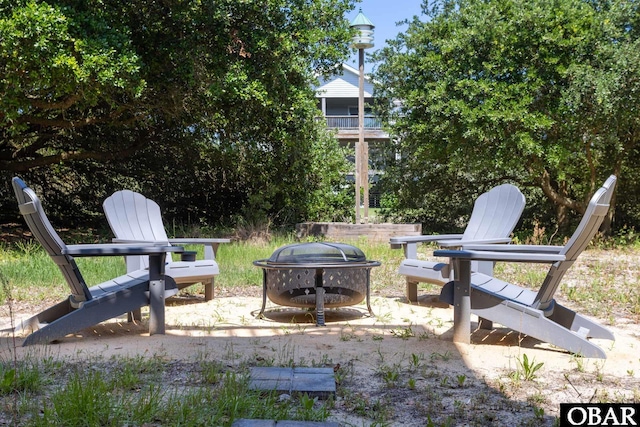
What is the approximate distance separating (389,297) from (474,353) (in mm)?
2259

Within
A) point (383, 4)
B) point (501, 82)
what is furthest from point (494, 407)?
point (383, 4)

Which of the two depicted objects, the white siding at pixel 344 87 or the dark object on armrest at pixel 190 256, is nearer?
the dark object on armrest at pixel 190 256

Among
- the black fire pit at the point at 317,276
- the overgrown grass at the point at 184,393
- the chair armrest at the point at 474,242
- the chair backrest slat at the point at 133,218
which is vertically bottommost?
the overgrown grass at the point at 184,393

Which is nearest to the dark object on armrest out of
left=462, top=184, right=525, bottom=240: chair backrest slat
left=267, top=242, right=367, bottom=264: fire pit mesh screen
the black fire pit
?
the black fire pit

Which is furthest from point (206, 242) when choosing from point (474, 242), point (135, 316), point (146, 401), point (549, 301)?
point (146, 401)

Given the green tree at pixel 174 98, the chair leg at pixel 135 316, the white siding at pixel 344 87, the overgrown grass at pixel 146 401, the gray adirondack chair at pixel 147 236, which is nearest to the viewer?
the overgrown grass at pixel 146 401

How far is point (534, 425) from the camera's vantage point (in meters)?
2.37

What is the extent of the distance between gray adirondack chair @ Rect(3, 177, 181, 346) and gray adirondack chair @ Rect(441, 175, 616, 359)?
1.95m

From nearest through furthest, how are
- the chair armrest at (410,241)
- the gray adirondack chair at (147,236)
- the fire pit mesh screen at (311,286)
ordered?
the fire pit mesh screen at (311,286) → the gray adirondack chair at (147,236) → the chair armrest at (410,241)

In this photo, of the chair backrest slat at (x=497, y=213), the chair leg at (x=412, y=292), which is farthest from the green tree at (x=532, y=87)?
the chair leg at (x=412, y=292)

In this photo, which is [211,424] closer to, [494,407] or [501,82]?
[494,407]

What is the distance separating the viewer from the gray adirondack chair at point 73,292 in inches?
147

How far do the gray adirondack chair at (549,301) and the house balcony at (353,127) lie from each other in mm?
8256

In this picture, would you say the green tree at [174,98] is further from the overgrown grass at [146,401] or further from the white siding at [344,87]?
the white siding at [344,87]
